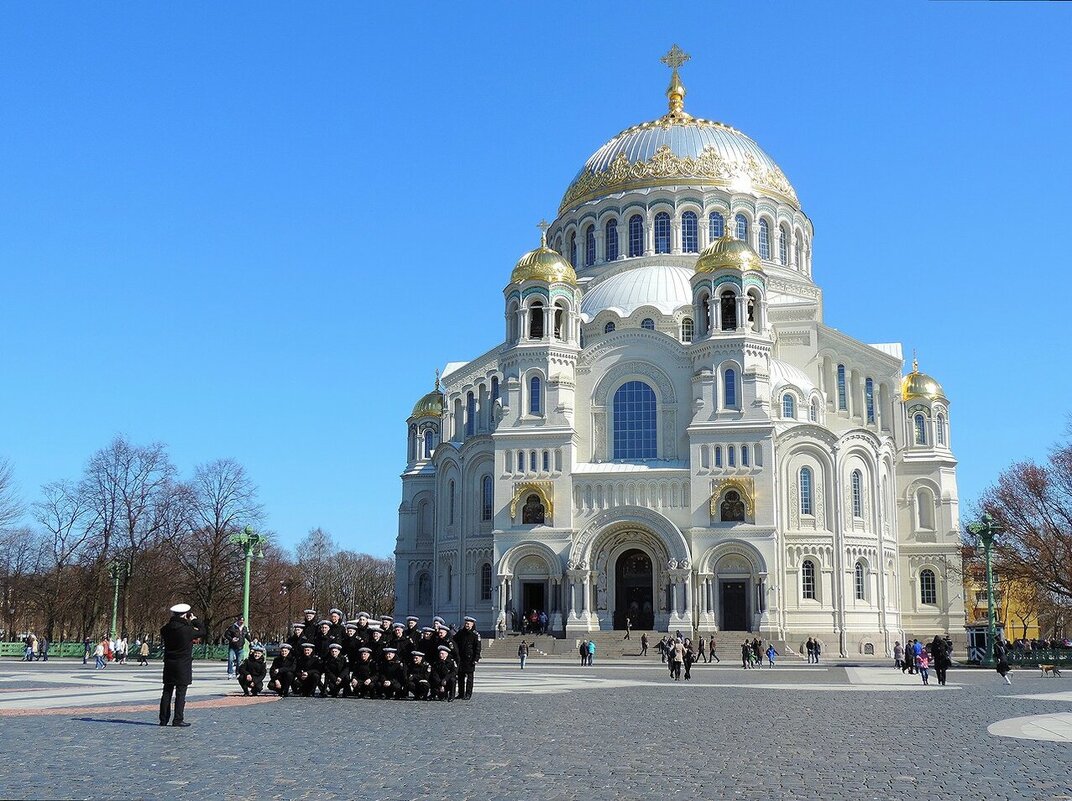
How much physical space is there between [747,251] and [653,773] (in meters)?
45.6

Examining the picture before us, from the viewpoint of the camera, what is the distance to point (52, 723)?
1538cm

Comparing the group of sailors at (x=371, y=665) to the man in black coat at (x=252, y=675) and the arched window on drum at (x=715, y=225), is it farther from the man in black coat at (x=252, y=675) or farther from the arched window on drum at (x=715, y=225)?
the arched window on drum at (x=715, y=225)

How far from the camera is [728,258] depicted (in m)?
54.1

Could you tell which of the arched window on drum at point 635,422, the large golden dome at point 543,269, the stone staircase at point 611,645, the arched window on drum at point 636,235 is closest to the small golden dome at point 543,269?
the large golden dome at point 543,269

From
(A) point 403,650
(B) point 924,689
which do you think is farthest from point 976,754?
(B) point 924,689

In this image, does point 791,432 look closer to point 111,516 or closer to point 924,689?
point 924,689

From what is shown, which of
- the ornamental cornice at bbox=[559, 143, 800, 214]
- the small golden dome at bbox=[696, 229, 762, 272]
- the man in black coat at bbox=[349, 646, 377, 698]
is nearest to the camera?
the man in black coat at bbox=[349, 646, 377, 698]

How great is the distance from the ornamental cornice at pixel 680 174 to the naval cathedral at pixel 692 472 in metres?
4.36

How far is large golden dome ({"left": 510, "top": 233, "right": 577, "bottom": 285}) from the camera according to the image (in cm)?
5575

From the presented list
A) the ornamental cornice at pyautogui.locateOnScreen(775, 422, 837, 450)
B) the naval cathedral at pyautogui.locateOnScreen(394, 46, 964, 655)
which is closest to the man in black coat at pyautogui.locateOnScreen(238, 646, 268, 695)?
the naval cathedral at pyautogui.locateOnScreen(394, 46, 964, 655)

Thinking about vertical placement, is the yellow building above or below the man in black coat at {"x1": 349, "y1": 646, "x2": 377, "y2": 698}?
above

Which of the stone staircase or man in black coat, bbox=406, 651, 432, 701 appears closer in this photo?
man in black coat, bbox=406, 651, 432, 701

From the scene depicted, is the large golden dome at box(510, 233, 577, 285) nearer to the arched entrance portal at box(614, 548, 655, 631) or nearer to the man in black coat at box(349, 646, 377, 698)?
the arched entrance portal at box(614, 548, 655, 631)

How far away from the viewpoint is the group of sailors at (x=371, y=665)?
2045cm
